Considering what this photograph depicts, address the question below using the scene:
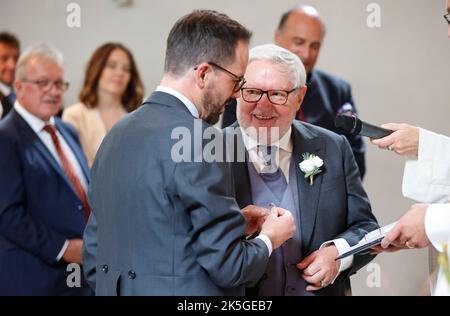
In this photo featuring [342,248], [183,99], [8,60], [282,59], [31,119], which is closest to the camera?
[183,99]

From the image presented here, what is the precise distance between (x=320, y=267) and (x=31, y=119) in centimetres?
191

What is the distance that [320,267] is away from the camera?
2.81m

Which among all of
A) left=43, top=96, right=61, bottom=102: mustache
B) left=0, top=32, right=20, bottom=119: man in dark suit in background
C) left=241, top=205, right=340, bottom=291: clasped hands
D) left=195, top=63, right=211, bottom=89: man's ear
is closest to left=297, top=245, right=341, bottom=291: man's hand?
left=241, top=205, right=340, bottom=291: clasped hands

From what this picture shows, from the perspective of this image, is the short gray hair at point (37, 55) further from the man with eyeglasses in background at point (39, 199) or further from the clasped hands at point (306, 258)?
the clasped hands at point (306, 258)

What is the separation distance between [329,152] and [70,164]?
163cm

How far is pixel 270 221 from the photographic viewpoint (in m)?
2.58

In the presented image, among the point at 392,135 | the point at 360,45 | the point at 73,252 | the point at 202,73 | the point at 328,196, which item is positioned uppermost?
the point at 360,45

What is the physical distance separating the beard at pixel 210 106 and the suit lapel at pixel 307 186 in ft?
1.85

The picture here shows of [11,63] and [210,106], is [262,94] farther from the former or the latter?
[11,63]

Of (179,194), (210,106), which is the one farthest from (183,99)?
(179,194)

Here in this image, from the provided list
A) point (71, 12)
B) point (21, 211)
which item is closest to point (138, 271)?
point (21, 211)

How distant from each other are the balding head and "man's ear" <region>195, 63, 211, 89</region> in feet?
6.62

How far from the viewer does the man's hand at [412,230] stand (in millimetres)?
2629

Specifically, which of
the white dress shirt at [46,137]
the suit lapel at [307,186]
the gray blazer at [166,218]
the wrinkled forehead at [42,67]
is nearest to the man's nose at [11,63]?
the wrinkled forehead at [42,67]
